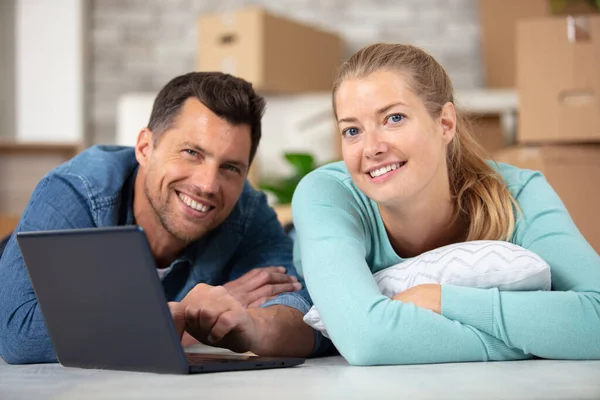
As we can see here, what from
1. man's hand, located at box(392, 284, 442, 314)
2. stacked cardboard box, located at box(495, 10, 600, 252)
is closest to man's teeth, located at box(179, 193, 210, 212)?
man's hand, located at box(392, 284, 442, 314)

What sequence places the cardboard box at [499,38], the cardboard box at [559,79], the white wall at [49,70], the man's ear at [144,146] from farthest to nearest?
the white wall at [49,70] < the cardboard box at [499,38] < the cardboard box at [559,79] < the man's ear at [144,146]

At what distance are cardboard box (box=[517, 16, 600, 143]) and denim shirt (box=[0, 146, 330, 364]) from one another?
1.08 metres

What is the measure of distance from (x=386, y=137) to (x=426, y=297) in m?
0.30

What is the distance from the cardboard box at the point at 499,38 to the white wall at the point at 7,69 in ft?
8.19

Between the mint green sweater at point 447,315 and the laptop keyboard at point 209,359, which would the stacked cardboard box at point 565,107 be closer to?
the mint green sweater at point 447,315

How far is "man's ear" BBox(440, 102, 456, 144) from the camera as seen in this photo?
148 cm

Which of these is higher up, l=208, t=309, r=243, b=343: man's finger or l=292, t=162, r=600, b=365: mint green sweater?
l=292, t=162, r=600, b=365: mint green sweater

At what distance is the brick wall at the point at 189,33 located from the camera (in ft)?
14.0

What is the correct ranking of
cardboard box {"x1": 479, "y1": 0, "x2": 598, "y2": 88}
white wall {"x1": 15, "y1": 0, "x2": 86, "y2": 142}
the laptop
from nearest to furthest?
the laptop < cardboard box {"x1": 479, "y1": 0, "x2": 598, "y2": 88} < white wall {"x1": 15, "y1": 0, "x2": 86, "y2": 142}

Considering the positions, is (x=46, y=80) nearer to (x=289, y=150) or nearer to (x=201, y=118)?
(x=289, y=150)

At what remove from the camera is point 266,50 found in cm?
370

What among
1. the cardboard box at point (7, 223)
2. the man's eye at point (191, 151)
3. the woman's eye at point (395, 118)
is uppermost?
the woman's eye at point (395, 118)

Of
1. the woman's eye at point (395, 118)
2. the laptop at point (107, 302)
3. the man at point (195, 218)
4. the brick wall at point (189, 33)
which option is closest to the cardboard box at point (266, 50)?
the brick wall at point (189, 33)

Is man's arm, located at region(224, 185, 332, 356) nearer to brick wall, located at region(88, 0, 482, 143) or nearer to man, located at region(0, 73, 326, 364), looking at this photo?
man, located at region(0, 73, 326, 364)
